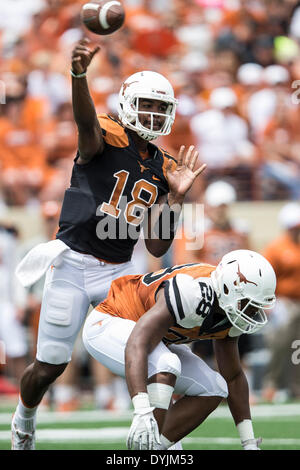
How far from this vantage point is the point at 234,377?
4.52 m

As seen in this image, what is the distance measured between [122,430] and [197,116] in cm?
498

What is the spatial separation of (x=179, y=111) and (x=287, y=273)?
2.64 metres

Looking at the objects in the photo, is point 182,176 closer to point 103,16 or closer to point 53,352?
point 103,16

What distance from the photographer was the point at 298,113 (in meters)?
10.2

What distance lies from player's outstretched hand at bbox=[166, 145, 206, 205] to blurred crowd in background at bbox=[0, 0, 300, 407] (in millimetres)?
3275

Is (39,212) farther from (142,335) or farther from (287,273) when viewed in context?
(142,335)

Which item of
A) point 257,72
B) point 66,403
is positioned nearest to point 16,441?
point 66,403

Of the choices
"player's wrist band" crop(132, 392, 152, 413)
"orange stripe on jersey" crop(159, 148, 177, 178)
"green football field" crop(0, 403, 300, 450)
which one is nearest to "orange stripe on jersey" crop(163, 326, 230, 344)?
"player's wrist band" crop(132, 392, 152, 413)

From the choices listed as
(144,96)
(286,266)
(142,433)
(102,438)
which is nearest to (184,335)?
(142,433)

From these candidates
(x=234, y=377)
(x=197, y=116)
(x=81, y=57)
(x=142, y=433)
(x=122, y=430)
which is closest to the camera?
(x=142, y=433)

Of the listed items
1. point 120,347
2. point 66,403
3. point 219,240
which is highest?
point 219,240

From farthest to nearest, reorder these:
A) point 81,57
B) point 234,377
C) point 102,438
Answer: point 102,438
point 234,377
point 81,57

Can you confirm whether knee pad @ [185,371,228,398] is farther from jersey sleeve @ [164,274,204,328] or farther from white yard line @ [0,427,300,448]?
white yard line @ [0,427,300,448]

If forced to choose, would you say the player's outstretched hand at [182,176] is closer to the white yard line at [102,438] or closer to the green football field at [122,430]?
the green football field at [122,430]
